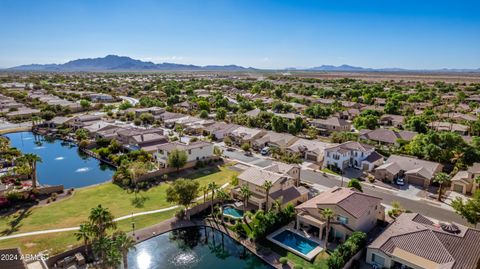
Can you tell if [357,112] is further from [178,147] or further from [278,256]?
[278,256]

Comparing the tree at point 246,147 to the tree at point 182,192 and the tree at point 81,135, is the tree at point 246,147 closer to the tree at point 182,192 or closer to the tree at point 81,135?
the tree at point 182,192

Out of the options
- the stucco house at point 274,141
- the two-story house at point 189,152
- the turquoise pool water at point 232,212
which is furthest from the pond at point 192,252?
the stucco house at point 274,141

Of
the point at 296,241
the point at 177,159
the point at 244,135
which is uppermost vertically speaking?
the point at 177,159

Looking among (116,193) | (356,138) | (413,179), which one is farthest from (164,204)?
(356,138)

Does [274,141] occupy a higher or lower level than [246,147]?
higher

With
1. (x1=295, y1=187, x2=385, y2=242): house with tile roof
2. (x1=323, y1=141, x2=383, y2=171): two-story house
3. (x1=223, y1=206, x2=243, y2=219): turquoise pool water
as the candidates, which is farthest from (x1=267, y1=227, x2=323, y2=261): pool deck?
(x1=323, y1=141, x2=383, y2=171): two-story house

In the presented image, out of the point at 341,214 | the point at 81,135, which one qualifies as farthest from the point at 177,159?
the point at 81,135

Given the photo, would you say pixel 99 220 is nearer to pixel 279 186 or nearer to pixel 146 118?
pixel 279 186
